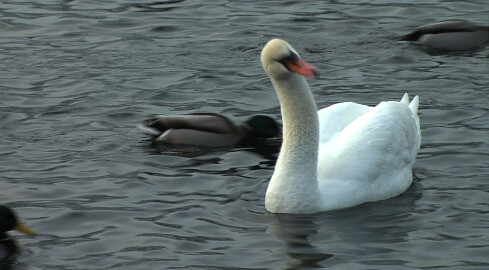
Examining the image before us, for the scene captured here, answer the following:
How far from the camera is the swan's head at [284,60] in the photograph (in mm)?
9219

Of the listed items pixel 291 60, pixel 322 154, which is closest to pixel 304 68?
pixel 291 60

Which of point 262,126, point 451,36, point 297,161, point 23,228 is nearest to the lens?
point 23,228

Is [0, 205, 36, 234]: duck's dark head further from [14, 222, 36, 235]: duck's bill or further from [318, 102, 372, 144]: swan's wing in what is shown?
[318, 102, 372, 144]: swan's wing

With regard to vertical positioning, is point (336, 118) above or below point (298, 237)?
above

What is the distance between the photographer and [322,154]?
10203 mm

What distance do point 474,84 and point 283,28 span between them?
3344 mm

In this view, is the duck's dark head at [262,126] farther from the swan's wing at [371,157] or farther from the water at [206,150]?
the swan's wing at [371,157]

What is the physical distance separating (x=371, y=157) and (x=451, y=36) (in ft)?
16.9

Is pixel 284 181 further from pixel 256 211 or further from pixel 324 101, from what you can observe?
pixel 324 101

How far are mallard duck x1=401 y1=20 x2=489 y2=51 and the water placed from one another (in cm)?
14

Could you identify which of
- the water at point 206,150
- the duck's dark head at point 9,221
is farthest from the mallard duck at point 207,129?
the duck's dark head at point 9,221

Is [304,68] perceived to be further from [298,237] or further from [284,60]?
[298,237]

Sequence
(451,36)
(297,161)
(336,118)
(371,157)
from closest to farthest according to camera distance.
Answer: (297,161) → (371,157) → (336,118) → (451,36)

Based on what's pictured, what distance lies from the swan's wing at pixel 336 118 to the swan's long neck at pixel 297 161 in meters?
0.69
